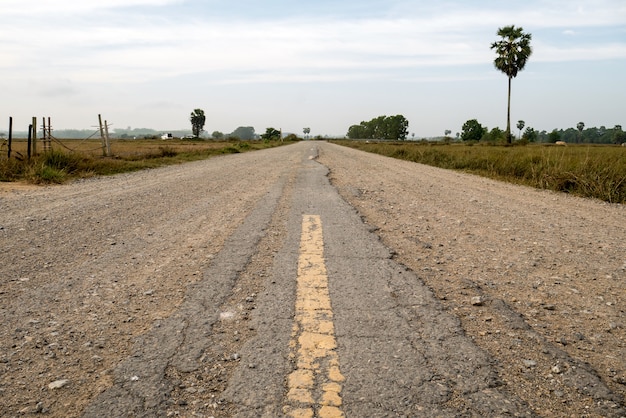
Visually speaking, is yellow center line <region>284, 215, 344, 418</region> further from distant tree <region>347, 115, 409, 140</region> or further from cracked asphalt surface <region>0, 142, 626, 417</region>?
distant tree <region>347, 115, 409, 140</region>

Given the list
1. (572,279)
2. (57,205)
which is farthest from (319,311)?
(57,205)

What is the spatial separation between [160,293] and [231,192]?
204 inches

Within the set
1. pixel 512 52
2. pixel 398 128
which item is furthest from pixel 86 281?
pixel 398 128

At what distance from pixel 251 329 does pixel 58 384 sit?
0.91m

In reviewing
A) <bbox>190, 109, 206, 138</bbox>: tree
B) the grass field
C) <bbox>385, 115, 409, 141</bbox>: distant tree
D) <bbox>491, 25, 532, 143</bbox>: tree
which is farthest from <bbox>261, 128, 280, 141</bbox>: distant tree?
the grass field

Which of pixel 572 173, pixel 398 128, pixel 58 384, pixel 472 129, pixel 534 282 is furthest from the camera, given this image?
pixel 398 128

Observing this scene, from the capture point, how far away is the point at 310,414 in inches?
64.6

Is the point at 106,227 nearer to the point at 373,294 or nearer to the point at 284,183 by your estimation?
the point at 373,294

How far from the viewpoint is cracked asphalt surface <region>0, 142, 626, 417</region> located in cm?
176

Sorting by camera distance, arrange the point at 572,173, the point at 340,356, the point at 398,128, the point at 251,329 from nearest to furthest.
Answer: the point at 340,356 < the point at 251,329 < the point at 572,173 < the point at 398,128

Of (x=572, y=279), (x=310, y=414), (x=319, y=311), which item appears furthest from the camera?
(x=572, y=279)

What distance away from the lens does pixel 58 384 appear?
6.09 feet

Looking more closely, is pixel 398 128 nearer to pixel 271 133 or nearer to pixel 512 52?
pixel 271 133

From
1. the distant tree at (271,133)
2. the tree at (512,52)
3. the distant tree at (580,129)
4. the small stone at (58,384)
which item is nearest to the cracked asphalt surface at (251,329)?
the small stone at (58,384)
